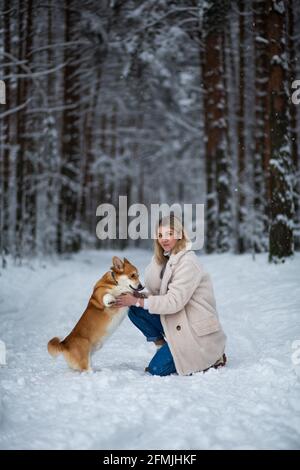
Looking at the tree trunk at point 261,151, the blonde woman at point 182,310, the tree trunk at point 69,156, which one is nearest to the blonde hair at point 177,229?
the blonde woman at point 182,310

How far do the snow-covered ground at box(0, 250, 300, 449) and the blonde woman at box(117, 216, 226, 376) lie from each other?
19 centimetres

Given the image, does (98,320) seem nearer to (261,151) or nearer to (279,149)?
(279,149)

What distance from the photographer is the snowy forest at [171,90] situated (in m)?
10.7

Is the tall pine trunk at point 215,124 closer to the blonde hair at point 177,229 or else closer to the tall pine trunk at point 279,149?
the tall pine trunk at point 279,149

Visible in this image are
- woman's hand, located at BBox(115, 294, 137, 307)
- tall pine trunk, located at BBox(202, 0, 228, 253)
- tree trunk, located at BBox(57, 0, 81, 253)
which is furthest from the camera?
tree trunk, located at BBox(57, 0, 81, 253)

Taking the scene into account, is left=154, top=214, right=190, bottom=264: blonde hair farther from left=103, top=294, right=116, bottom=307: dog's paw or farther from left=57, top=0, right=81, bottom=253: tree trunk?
left=57, top=0, right=81, bottom=253: tree trunk

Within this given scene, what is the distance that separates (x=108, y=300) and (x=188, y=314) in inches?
33.9

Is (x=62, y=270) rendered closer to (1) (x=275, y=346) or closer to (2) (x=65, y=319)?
(2) (x=65, y=319)

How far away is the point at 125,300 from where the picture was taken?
4.61 metres

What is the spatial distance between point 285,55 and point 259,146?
7042 mm

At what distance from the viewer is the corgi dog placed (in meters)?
4.53

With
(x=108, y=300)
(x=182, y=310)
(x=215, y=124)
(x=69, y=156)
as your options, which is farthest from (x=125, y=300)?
(x=69, y=156)

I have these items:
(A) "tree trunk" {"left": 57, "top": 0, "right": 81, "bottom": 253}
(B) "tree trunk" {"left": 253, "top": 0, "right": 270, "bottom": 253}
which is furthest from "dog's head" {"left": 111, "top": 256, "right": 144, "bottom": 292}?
(A) "tree trunk" {"left": 57, "top": 0, "right": 81, "bottom": 253}

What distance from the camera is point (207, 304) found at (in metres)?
4.64
